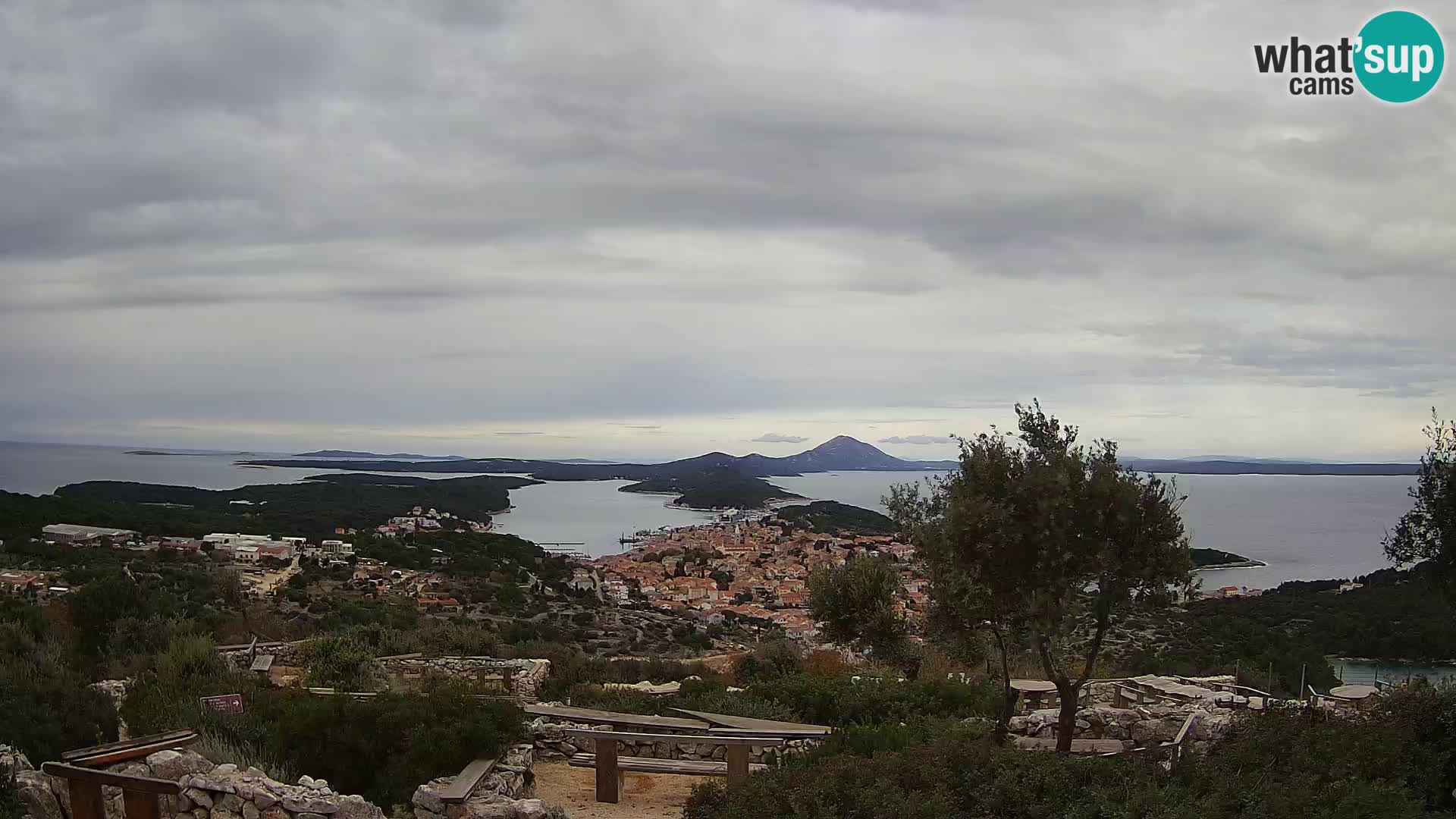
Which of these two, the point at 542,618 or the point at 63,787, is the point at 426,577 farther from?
the point at 63,787

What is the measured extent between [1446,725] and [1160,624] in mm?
12253

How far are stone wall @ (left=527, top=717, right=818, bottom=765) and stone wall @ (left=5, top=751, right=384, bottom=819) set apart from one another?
2.75 m

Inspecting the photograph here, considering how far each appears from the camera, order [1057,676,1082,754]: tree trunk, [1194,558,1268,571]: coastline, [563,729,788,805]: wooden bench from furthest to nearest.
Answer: [1194,558,1268,571]: coastline → [563,729,788,805]: wooden bench → [1057,676,1082,754]: tree trunk

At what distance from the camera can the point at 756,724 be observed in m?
9.82

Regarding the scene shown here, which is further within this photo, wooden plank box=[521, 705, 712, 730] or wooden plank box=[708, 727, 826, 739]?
wooden plank box=[521, 705, 712, 730]

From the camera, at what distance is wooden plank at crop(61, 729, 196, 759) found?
6707mm

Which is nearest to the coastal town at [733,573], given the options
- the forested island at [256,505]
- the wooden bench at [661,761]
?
the wooden bench at [661,761]

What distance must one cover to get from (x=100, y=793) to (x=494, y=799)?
2.65m

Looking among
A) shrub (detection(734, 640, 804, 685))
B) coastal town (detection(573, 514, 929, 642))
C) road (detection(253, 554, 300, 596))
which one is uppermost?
shrub (detection(734, 640, 804, 685))

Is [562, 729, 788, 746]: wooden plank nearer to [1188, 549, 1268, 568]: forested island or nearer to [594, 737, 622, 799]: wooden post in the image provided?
[594, 737, 622, 799]: wooden post

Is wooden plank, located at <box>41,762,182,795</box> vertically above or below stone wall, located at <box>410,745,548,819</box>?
above

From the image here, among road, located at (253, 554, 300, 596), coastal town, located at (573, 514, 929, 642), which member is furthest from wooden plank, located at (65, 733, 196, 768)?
road, located at (253, 554, 300, 596)

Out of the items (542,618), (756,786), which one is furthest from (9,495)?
(756,786)

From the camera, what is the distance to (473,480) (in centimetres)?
9262
